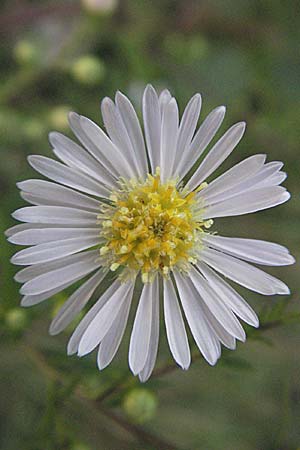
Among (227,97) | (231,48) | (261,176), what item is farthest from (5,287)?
(231,48)

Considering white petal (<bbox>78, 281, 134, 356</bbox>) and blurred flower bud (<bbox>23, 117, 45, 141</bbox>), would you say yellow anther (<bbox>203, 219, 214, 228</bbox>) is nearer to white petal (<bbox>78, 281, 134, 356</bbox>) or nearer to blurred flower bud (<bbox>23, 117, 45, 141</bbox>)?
white petal (<bbox>78, 281, 134, 356</bbox>)

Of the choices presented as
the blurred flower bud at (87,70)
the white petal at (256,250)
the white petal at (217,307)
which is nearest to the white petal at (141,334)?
the white petal at (217,307)

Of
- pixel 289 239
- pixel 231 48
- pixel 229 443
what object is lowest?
pixel 229 443

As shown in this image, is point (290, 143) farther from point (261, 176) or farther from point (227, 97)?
point (261, 176)

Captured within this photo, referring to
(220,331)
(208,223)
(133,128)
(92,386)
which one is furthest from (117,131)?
(92,386)

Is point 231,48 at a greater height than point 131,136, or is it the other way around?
point 231,48
